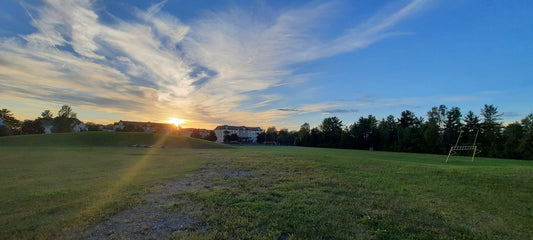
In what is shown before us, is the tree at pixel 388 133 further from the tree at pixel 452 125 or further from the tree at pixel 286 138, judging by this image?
the tree at pixel 286 138

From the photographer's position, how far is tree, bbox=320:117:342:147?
8512 cm

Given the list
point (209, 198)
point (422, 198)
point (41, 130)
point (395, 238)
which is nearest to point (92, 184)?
point (209, 198)

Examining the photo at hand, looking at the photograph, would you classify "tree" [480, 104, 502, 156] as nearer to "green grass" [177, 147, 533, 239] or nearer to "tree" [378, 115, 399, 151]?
"tree" [378, 115, 399, 151]

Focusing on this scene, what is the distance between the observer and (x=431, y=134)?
196 feet

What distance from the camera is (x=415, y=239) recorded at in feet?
13.1

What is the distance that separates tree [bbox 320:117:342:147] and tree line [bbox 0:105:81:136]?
76509mm

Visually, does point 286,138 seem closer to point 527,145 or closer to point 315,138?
point 315,138

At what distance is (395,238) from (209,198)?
15.2 feet

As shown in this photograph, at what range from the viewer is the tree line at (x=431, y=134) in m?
47.6

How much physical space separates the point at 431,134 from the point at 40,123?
341ft

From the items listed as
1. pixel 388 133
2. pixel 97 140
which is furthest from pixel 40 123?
pixel 388 133

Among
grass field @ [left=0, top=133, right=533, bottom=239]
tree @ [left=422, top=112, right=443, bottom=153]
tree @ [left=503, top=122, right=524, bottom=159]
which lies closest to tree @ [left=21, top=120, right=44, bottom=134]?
grass field @ [left=0, top=133, right=533, bottom=239]

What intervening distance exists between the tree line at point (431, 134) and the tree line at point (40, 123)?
2941 inches

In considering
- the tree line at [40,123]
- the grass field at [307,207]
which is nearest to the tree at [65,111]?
the tree line at [40,123]
